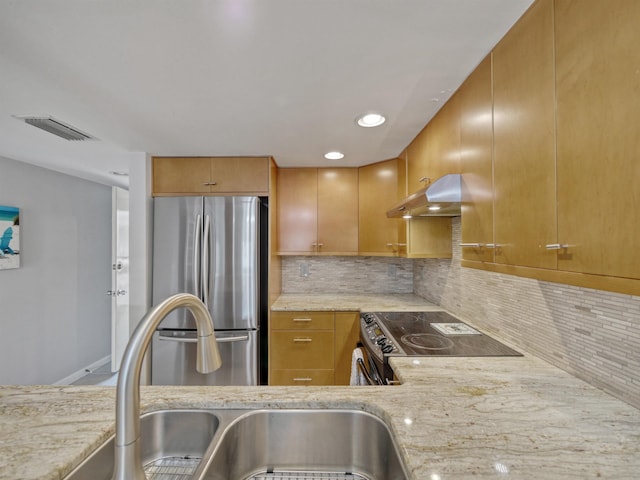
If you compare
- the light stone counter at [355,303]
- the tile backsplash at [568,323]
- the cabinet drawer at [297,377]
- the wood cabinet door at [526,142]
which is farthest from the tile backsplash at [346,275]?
the wood cabinet door at [526,142]

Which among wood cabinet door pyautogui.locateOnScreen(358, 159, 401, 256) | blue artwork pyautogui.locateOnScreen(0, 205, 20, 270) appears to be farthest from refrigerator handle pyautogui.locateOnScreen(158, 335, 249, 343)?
blue artwork pyautogui.locateOnScreen(0, 205, 20, 270)

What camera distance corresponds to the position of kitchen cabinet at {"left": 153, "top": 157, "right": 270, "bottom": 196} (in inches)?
101

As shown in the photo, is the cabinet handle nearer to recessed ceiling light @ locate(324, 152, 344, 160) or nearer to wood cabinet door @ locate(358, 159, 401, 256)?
wood cabinet door @ locate(358, 159, 401, 256)

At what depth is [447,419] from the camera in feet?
2.78

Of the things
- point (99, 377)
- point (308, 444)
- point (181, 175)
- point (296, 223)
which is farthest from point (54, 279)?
point (308, 444)

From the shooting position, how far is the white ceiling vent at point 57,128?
183cm

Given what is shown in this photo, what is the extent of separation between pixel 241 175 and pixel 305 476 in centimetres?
222

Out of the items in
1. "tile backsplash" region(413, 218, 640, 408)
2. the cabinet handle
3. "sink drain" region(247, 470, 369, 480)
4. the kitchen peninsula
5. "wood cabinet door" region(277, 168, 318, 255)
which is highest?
"wood cabinet door" region(277, 168, 318, 255)

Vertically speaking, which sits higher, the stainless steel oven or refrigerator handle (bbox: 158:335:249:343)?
the stainless steel oven

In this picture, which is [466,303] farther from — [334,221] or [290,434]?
Result: [290,434]

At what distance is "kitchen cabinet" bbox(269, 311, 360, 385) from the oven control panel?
1.08 ft

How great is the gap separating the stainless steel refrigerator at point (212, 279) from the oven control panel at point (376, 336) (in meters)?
0.93

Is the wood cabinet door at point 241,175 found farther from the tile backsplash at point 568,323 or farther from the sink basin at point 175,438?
the sink basin at point 175,438

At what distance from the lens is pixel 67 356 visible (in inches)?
126
